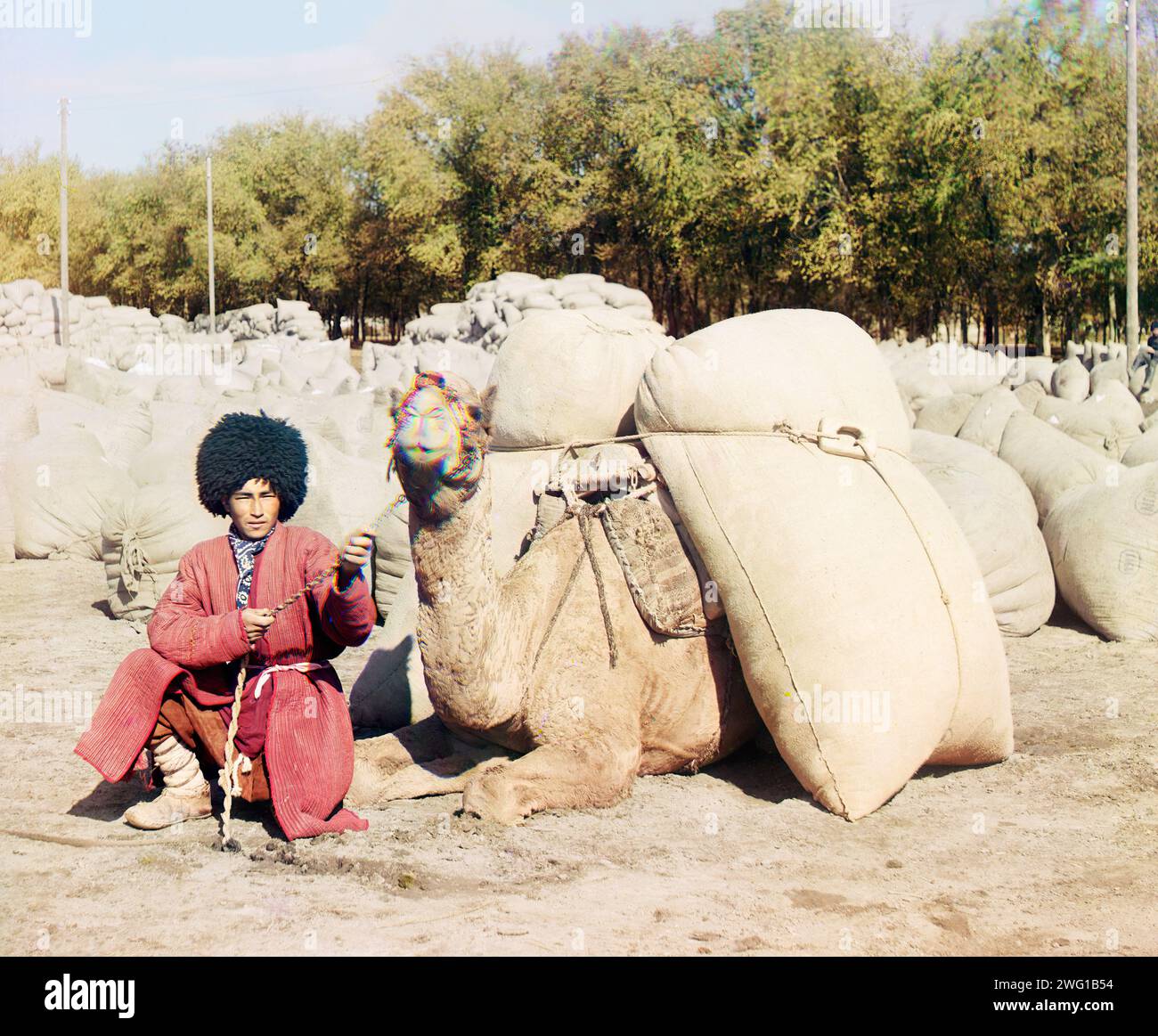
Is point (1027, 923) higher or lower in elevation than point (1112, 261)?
lower

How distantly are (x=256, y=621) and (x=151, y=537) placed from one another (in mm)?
3758

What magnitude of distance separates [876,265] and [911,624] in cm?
2968

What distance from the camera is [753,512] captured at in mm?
4422

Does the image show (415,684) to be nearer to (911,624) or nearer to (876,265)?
(911,624)

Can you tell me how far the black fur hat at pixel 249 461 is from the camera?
4.16 metres

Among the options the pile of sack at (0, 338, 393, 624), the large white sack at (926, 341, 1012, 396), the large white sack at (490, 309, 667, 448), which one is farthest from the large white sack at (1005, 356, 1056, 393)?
the large white sack at (490, 309, 667, 448)

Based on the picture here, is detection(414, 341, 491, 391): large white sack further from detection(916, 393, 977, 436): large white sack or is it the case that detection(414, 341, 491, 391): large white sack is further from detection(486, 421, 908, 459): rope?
detection(486, 421, 908, 459): rope

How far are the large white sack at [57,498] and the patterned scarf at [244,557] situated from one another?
5691mm

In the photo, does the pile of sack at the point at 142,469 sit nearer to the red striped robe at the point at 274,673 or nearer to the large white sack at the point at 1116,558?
the red striped robe at the point at 274,673

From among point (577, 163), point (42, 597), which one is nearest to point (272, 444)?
point (42, 597)

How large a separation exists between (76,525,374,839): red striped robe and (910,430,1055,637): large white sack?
12.4 feet

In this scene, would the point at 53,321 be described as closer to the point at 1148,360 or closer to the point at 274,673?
the point at 1148,360

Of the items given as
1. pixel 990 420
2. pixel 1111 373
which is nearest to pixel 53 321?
pixel 1111 373

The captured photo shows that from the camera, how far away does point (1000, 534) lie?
687cm
